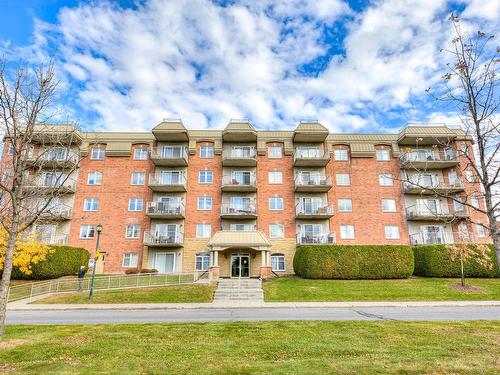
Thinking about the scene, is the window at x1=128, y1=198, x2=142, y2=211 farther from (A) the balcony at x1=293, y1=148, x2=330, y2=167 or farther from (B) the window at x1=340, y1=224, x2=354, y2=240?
(B) the window at x1=340, y1=224, x2=354, y2=240

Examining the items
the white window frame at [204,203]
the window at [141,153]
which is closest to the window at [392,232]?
the white window frame at [204,203]

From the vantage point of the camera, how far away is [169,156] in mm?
32406

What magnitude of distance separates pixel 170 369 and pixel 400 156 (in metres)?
32.3

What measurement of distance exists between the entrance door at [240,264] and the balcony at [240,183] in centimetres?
648

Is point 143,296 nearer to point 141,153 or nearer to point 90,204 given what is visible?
point 90,204

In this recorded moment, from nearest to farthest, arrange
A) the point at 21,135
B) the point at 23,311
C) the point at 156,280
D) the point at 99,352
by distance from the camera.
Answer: the point at 99,352 → the point at 21,135 → the point at 23,311 → the point at 156,280

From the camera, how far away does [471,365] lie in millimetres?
5949

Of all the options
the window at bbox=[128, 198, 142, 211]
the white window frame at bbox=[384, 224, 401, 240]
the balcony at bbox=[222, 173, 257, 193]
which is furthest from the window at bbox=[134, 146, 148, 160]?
the white window frame at bbox=[384, 224, 401, 240]

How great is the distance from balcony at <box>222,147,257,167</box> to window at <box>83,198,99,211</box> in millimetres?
13332

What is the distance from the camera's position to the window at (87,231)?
30.5 meters

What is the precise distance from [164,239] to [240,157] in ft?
35.7

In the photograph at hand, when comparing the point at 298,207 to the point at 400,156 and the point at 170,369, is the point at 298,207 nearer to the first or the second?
the point at 400,156

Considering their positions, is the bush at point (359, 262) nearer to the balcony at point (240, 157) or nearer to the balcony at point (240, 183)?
the balcony at point (240, 183)

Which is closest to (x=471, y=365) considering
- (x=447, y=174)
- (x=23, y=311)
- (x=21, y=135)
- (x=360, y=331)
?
(x=360, y=331)
